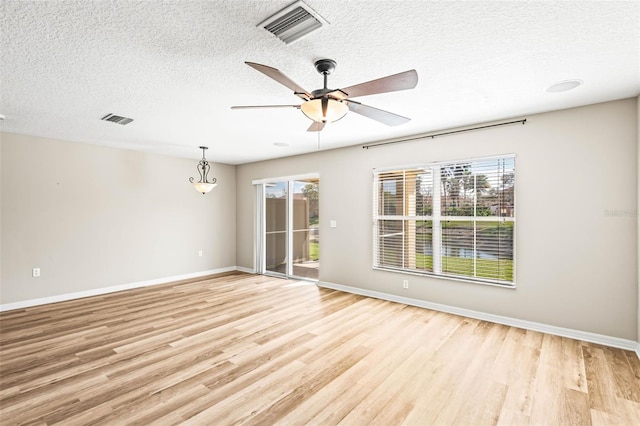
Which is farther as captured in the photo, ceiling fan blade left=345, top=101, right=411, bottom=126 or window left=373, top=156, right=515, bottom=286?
window left=373, top=156, right=515, bottom=286

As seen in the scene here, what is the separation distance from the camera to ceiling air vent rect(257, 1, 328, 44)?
1.78m

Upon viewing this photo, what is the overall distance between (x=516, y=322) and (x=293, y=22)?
397 cm

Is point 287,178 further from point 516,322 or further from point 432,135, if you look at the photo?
point 516,322

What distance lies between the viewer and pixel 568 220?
3396 mm

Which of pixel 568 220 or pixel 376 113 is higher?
pixel 376 113

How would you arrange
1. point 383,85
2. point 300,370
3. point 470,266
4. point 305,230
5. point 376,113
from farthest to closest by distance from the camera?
point 305,230 → point 470,266 → point 300,370 → point 376,113 → point 383,85

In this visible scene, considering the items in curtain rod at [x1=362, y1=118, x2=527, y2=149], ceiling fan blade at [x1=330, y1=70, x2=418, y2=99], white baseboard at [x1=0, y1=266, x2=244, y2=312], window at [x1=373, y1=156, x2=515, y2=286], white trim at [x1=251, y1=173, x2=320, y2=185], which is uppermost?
curtain rod at [x1=362, y1=118, x2=527, y2=149]

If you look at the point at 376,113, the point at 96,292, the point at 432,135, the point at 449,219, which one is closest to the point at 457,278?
the point at 449,219

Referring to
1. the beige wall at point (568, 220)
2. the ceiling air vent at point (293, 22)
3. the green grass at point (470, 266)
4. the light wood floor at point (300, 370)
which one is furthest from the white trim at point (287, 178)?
the ceiling air vent at point (293, 22)

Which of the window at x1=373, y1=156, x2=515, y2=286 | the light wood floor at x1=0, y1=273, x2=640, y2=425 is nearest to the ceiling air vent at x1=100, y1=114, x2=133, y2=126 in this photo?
the light wood floor at x1=0, y1=273, x2=640, y2=425

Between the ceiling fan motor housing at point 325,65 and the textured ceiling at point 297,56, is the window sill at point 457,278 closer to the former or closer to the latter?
the textured ceiling at point 297,56

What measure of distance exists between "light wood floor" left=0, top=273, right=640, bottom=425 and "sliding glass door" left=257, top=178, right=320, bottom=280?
81.6 inches

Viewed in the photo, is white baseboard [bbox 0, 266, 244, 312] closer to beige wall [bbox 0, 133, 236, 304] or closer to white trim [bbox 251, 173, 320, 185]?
beige wall [bbox 0, 133, 236, 304]

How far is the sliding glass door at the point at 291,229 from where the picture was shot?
6.05 meters
